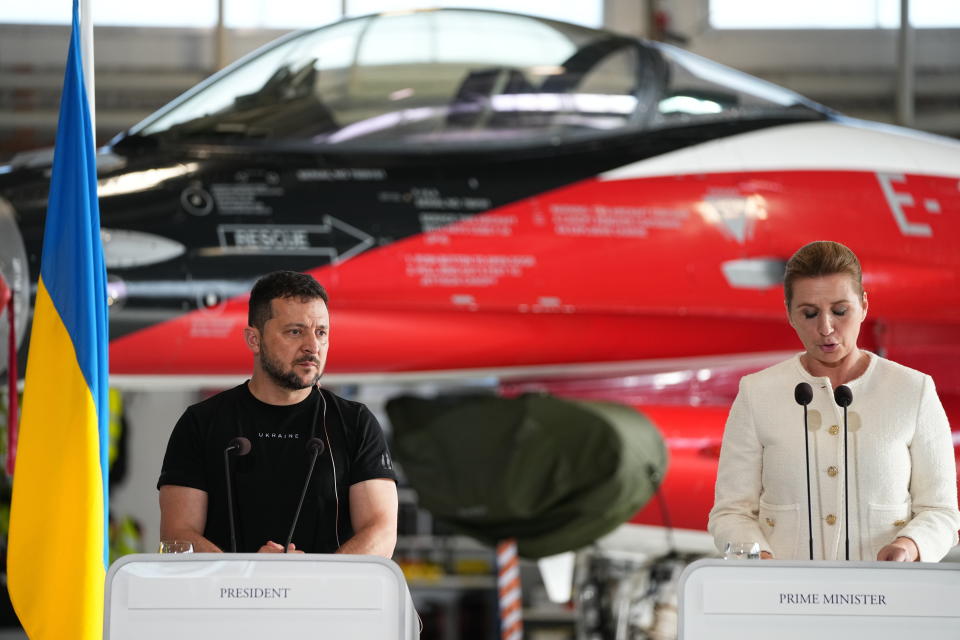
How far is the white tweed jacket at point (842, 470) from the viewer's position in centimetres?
188

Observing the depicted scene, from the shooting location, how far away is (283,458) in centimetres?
200

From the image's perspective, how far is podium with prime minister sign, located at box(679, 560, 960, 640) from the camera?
1.57 m

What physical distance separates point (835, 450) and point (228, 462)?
97 cm

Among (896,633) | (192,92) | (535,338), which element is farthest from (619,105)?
(896,633)

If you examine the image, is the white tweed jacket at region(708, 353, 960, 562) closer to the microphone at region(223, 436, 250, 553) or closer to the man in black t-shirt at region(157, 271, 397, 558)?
the man in black t-shirt at region(157, 271, 397, 558)

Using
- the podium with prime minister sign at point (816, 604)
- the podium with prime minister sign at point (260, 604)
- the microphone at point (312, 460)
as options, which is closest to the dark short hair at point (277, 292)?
the microphone at point (312, 460)

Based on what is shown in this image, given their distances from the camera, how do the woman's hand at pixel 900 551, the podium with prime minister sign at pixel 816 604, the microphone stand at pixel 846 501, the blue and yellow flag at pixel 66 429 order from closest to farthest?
the podium with prime minister sign at pixel 816 604 → the woman's hand at pixel 900 551 → the microphone stand at pixel 846 501 → the blue and yellow flag at pixel 66 429

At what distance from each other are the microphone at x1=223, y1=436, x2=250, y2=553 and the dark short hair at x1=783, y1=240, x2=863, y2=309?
89 cm

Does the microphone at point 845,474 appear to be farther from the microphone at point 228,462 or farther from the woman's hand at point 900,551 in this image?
the microphone at point 228,462

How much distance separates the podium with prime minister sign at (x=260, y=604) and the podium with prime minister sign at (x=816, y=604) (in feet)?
1.29

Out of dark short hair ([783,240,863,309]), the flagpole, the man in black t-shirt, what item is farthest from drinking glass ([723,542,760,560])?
the flagpole

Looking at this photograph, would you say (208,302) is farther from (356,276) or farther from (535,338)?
(535,338)

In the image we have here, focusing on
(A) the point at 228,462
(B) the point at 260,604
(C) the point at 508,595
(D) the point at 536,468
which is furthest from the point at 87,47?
(C) the point at 508,595

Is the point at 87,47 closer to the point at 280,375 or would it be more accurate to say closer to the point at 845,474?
the point at 280,375
